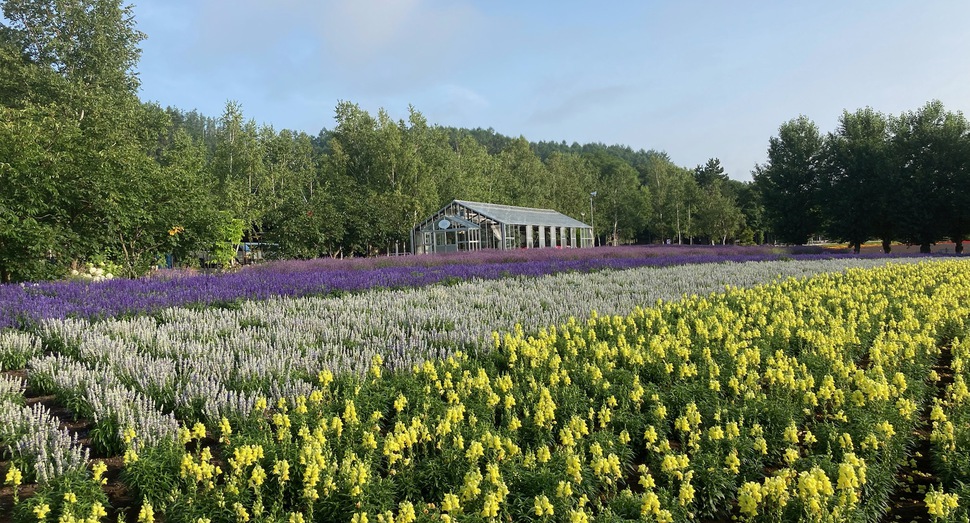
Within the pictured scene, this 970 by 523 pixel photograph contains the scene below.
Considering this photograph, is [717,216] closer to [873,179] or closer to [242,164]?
[873,179]

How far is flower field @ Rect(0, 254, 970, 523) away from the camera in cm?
288

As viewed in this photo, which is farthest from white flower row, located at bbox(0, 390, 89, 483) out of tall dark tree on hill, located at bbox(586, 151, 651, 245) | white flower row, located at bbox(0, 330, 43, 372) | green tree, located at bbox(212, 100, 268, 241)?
tall dark tree on hill, located at bbox(586, 151, 651, 245)

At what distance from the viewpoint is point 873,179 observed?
35.6m

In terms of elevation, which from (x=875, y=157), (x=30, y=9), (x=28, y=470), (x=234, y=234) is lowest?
(x=28, y=470)

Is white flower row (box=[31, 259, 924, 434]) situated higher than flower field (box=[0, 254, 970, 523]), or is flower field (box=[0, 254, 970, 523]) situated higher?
white flower row (box=[31, 259, 924, 434])

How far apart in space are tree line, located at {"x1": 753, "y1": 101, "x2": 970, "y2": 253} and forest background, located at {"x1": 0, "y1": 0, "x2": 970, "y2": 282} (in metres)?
0.10

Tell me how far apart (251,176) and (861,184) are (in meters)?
40.4

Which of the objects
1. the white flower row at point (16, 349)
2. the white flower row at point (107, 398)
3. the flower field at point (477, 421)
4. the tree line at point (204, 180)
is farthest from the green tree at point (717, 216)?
the white flower row at point (107, 398)

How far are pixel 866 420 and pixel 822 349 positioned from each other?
161cm

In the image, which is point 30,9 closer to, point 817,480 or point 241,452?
point 241,452

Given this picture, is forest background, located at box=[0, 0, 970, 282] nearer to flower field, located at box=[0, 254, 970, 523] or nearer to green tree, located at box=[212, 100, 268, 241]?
green tree, located at box=[212, 100, 268, 241]

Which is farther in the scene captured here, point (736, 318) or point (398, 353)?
point (736, 318)

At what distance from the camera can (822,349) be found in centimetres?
546

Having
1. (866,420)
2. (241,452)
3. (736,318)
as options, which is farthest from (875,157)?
(241,452)
